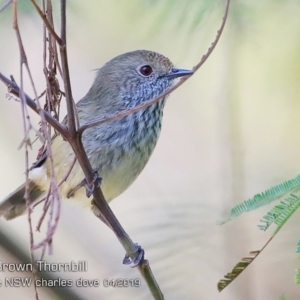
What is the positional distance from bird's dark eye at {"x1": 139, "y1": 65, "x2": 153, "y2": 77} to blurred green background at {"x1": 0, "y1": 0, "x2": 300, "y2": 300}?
0.19 meters

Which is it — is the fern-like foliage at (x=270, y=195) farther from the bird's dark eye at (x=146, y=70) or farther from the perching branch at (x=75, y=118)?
the bird's dark eye at (x=146, y=70)

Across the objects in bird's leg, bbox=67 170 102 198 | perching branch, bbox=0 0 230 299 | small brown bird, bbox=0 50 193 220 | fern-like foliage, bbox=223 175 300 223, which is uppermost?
small brown bird, bbox=0 50 193 220

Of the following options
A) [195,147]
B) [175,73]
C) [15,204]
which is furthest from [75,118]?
[195,147]

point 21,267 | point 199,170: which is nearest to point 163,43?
point 199,170

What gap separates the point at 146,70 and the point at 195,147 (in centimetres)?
138

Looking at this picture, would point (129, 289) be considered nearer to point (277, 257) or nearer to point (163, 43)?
point (277, 257)

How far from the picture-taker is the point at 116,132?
274cm

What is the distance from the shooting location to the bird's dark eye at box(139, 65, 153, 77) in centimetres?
316

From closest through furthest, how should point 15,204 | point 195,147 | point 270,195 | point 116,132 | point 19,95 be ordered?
1. point 19,95
2. point 270,195
3. point 116,132
4. point 15,204
5. point 195,147

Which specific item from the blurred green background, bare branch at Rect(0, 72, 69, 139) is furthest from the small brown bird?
bare branch at Rect(0, 72, 69, 139)

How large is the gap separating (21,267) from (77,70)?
6.66ft

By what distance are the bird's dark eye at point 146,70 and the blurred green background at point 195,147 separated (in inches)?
7.6

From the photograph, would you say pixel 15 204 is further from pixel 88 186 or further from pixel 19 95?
pixel 19 95

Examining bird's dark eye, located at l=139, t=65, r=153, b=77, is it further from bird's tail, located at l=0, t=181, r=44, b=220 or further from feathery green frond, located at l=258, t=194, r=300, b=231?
feathery green frond, located at l=258, t=194, r=300, b=231
